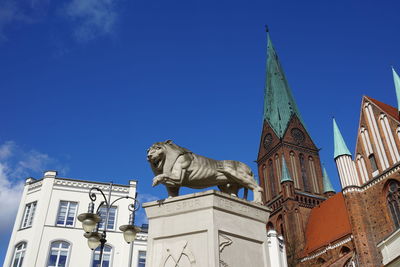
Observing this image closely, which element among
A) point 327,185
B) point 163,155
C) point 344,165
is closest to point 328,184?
point 327,185

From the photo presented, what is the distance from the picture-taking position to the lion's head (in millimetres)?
5564

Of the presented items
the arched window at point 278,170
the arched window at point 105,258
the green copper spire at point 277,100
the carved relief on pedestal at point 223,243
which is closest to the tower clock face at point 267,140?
the green copper spire at point 277,100

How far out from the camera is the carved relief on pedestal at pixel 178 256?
4795mm

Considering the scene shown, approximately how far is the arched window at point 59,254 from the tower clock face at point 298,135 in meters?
41.5

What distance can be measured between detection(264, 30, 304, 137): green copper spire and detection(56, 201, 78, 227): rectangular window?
38.5 m

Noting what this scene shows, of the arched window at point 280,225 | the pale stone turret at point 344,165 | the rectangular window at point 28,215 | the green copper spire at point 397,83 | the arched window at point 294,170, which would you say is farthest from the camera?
the arched window at point 294,170

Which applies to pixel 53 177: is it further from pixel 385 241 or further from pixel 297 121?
pixel 297 121

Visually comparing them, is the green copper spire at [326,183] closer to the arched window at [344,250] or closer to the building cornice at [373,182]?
the arched window at [344,250]

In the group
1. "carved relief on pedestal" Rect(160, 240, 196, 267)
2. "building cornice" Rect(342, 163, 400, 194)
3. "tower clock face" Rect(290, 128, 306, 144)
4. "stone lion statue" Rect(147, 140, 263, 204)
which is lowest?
"carved relief on pedestal" Rect(160, 240, 196, 267)

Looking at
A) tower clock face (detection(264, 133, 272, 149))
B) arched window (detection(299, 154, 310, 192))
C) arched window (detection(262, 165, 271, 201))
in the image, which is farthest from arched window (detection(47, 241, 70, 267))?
tower clock face (detection(264, 133, 272, 149))

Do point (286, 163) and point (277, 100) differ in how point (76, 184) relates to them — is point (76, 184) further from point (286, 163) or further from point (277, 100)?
point (277, 100)

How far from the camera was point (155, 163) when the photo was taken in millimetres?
5645

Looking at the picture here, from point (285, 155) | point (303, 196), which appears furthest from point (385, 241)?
point (285, 155)

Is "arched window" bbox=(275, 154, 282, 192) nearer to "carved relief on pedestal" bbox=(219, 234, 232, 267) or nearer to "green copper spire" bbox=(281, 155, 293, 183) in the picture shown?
"green copper spire" bbox=(281, 155, 293, 183)
